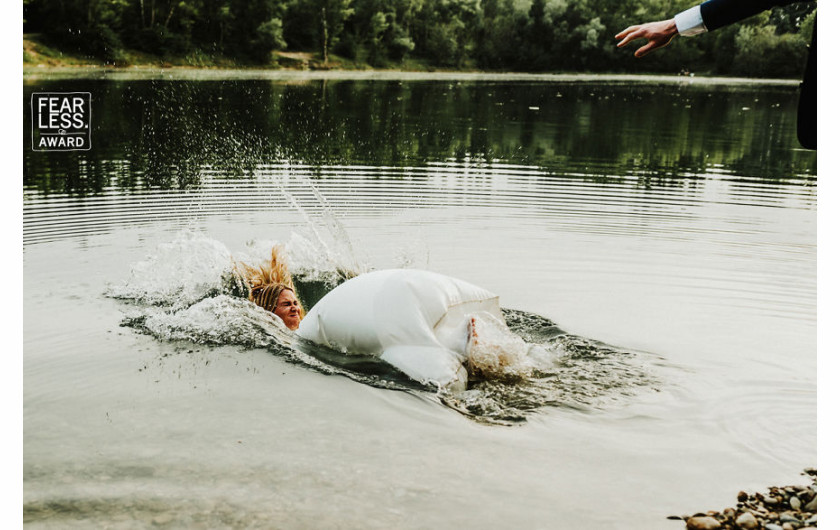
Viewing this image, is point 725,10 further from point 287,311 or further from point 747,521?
point 287,311

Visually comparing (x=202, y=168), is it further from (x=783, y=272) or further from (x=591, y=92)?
(x=591, y=92)

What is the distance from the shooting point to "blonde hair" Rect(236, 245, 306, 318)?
20.7 ft

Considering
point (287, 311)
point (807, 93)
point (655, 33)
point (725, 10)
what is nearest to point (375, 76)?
point (287, 311)

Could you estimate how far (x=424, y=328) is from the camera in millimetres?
4824

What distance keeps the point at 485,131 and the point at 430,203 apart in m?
8.50

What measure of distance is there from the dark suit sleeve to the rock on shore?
7.44ft

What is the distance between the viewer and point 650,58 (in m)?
35.0

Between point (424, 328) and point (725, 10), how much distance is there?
244 cm

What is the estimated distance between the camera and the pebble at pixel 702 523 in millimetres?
3465

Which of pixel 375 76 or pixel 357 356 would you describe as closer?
pixel 357 356

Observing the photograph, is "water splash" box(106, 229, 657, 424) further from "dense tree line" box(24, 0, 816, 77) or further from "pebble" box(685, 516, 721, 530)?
"dense tree line" box(24, 0, 816, 77)

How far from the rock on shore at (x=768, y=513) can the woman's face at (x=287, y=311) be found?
3.47 meters

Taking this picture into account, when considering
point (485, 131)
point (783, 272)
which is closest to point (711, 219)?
point (783, 272)

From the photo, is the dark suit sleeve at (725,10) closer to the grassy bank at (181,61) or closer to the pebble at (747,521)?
the pebble at (747,521)
